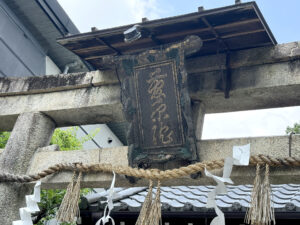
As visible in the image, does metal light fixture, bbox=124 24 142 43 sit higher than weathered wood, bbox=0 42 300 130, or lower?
higher

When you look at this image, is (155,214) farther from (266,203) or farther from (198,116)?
(198,116)

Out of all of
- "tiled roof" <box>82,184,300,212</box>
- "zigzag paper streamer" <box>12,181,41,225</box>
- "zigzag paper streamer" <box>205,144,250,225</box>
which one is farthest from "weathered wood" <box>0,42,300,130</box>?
"tiled roof" <box>82,184,300,212</box>

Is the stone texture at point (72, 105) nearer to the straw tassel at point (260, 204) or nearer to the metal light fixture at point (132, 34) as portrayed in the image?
the metal light fixture at point (132, 34)

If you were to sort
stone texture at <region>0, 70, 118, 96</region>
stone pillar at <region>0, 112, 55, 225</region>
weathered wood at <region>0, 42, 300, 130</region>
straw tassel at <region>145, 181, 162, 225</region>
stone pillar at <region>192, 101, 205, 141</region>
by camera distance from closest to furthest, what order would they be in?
1. straw tassel at <region>145, 181, 162, 225</region>
2. weathered wood at <region>0, 42, 300, 130</region>
3. stone pillar at <region>192, 101, 205, 141</region>
4. stone pillar at <region>0, 112, 55, 225</region>
5. stone texture at <region>0, 70, 118, 96</region>

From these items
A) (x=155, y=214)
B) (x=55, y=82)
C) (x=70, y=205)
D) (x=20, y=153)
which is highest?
(x=55, y=82)

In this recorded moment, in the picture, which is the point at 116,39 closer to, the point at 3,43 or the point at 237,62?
the point at 237,62

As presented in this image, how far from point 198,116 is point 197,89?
1.03 feet

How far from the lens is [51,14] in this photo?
930 cm

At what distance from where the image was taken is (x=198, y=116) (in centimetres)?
437

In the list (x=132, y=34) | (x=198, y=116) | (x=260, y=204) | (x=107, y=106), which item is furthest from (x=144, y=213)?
(x=132, y=34)

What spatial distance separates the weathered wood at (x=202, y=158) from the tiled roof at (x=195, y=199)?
1.59 m

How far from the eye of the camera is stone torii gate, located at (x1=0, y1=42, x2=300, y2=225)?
3.93m

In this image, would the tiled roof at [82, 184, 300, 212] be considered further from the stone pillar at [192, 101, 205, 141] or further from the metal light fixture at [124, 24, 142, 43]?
the metal light fixture at [124, 24, 142, 43]

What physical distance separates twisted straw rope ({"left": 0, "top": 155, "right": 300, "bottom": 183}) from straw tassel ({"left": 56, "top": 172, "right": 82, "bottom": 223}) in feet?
0.67
